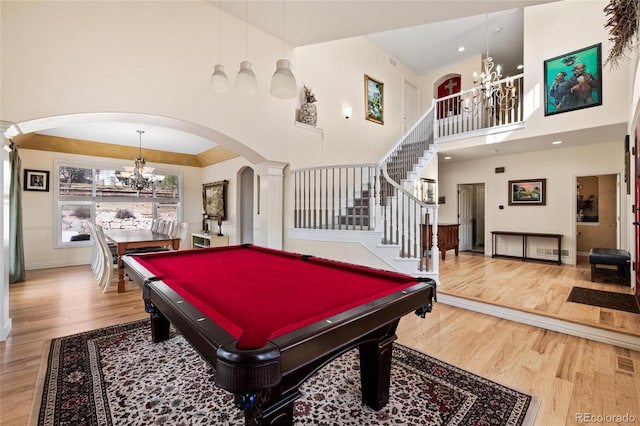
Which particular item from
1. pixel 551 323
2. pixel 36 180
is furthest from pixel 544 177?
pixel 36 180

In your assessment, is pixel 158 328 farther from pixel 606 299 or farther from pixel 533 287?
pixel 606 299

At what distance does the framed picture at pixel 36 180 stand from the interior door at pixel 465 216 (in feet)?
33.4

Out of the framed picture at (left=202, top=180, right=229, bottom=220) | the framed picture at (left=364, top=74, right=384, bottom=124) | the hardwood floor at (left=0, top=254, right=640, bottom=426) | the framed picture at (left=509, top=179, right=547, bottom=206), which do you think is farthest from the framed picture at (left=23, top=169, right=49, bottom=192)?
the framed picture at (left=509, top=179, right=547, bottom=206)

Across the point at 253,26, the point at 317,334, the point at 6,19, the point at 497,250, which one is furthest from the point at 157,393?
the point at 497,250

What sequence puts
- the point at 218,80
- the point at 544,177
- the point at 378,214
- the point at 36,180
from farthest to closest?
the point at 544,177 < the point at 36,180 < the point at 378,214 < the point at 218,80

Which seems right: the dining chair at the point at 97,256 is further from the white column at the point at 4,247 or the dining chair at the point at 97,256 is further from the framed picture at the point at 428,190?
the framed picture at the point at 428,190

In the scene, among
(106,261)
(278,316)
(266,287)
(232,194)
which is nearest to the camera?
(278,316)

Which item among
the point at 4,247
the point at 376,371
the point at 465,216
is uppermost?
the point at 465,216

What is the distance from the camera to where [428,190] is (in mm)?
6734

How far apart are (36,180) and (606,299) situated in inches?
400

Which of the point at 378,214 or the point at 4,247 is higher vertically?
the point at 378,214

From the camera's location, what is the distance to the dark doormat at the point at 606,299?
3156mm

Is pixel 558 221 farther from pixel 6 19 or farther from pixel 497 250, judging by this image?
pixel 6 19

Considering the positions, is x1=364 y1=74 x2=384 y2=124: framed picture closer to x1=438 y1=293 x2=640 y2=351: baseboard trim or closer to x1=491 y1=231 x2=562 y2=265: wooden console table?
x1=491 y1=231 x2=562 y2=265: wooden console table
